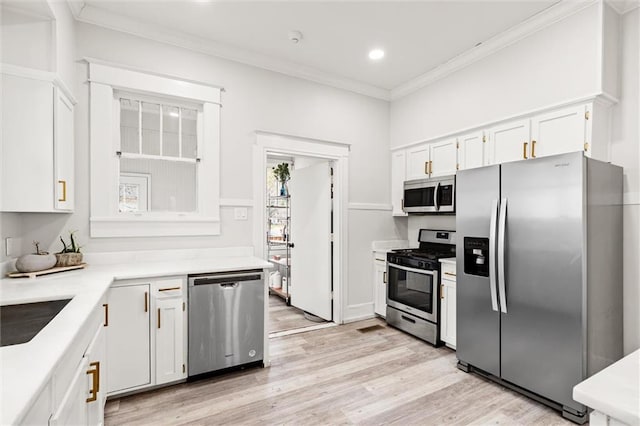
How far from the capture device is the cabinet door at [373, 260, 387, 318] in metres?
4.09

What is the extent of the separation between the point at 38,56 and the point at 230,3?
1.39 metres

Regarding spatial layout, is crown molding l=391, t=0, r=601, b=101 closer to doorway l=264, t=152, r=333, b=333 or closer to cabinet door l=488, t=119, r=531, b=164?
cabinet door l=488, t=119, r=531, b=164

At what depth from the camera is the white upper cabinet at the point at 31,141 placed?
6.57 ft

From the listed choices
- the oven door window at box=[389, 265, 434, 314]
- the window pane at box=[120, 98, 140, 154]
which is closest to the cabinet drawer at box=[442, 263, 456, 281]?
the oven door window at box=[389, 265, 434, 314]

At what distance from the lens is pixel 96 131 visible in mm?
2783

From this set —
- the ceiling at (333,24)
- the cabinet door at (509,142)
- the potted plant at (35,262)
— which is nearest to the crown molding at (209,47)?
the ceiling at (333,24)

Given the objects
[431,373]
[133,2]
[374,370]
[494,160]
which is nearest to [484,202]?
[494,160]

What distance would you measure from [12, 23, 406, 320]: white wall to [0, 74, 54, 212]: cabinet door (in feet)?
1.89

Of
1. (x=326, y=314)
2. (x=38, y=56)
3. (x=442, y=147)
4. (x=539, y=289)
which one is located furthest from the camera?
(x=326, y=314)

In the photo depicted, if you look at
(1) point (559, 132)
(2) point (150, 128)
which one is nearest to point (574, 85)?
(1) point (559, 132)

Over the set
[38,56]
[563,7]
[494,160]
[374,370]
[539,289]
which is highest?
[563,7]

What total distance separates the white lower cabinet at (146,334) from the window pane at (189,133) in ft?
4.26

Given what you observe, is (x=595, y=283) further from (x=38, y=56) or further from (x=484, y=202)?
(x=38, y=56)

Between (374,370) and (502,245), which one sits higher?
(502,245)
